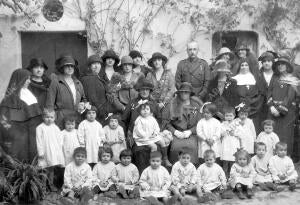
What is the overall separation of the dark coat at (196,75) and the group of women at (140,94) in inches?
4.6

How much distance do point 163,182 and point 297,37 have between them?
14.4ft

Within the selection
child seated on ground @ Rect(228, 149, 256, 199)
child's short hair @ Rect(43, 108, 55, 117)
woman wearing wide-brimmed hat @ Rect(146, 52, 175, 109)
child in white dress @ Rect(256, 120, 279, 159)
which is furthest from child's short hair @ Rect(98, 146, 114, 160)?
child in white dress @ Rect(256, 120, 279, 159)

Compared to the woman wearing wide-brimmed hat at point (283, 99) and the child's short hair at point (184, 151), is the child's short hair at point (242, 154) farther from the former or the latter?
the woman wearing wide-brimmed hat at point (283, 99)

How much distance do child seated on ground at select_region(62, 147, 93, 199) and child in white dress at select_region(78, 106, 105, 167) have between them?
336 millimetres

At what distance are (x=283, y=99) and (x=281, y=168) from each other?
1252 mm

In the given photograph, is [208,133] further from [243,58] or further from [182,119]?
[243,58]

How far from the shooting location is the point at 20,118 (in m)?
7.33

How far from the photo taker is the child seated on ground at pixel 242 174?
692cm

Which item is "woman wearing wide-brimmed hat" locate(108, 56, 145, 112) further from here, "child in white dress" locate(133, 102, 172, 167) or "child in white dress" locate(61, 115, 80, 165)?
"child in white dress" locate(61, 115, 80, 165)

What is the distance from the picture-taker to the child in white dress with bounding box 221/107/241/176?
24.7 feet

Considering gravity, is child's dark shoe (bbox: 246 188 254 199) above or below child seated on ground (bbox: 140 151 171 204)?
below

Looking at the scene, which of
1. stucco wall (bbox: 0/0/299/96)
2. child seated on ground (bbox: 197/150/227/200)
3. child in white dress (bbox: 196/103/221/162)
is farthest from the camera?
stucco wall (bbox: 0/0/299/96)

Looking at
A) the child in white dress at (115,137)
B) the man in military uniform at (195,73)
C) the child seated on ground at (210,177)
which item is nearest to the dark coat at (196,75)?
the man in military uniform at (195,73)

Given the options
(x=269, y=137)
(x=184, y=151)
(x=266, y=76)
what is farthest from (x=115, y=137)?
(x=266, y=76)
